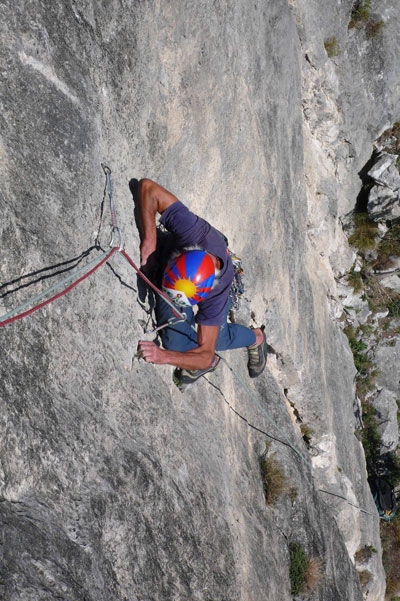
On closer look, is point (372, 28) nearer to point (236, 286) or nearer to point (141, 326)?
point (236, 286)

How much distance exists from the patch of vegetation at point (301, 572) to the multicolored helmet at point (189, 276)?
3611mm

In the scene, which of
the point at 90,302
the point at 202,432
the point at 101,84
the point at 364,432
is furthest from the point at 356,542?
the point at 101,84

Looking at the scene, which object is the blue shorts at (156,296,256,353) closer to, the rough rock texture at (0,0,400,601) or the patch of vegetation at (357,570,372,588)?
the rough rock texture at (0,0,400,601)

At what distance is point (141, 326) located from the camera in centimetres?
437

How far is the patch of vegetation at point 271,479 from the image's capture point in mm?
6090

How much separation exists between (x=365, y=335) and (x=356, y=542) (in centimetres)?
510

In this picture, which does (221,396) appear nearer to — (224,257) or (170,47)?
(224,257)

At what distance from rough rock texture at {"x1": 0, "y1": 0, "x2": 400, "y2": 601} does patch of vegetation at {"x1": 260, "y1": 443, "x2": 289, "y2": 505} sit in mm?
127

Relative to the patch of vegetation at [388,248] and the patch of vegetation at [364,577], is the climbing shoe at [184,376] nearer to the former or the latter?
the patch of vegetation at [364,577]

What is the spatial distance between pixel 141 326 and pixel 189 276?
589 millimetres

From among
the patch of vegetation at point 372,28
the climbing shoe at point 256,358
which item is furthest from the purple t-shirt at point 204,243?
the patch of vegetation at point 372,28

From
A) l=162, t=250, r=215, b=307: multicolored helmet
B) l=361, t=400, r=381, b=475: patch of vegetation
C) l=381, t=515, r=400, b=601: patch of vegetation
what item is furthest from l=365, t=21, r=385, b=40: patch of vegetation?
l=381, t=515, r=400, b=601: patch of vegetation

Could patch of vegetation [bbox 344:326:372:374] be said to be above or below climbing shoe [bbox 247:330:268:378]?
above

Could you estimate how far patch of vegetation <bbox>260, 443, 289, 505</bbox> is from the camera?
6.09 meters
